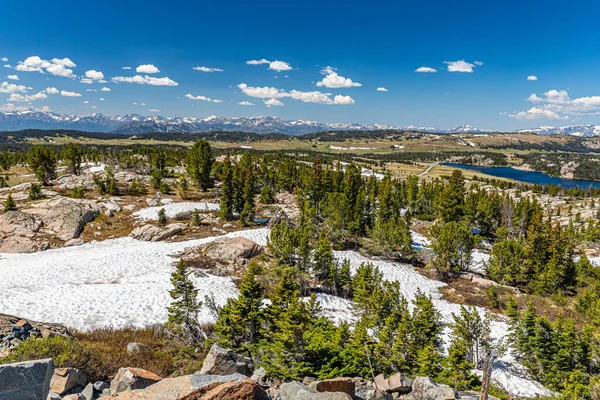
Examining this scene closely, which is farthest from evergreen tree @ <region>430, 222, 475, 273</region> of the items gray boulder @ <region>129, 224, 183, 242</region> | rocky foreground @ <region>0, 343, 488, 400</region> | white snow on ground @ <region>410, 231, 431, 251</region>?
gray boulder @ <region>129, 224, 183, 242</region>

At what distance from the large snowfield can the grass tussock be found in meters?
3.06

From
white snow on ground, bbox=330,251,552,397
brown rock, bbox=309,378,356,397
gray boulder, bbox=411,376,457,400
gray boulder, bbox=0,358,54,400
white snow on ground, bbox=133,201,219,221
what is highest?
gray boulder, bbox=0,358,54,400

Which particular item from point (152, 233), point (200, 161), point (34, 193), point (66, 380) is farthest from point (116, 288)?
point (200, 161)

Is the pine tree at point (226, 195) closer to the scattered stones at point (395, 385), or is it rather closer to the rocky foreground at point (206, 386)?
the rocky foreground at point (206, 386)

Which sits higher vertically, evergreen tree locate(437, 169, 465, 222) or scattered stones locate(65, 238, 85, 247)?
evergreen tree locate(437, 169, 465, 222)

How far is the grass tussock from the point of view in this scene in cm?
1269

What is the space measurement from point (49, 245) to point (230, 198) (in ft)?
84.2

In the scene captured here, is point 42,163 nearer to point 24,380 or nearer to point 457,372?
point 24,380

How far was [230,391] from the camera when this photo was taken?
8.67m

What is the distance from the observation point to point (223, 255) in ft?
123

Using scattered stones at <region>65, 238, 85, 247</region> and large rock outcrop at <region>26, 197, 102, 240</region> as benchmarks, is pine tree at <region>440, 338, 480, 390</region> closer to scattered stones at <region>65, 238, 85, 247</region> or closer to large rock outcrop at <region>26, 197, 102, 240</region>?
scattered stones at <region>65, 238, 85, 247</region>

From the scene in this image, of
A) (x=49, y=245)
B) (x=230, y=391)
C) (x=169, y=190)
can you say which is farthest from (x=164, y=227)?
(x=230, y=391)

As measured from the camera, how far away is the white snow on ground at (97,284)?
74.6 ft

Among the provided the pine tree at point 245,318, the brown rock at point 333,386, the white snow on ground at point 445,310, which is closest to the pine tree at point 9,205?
the pine tree at point 245,318
